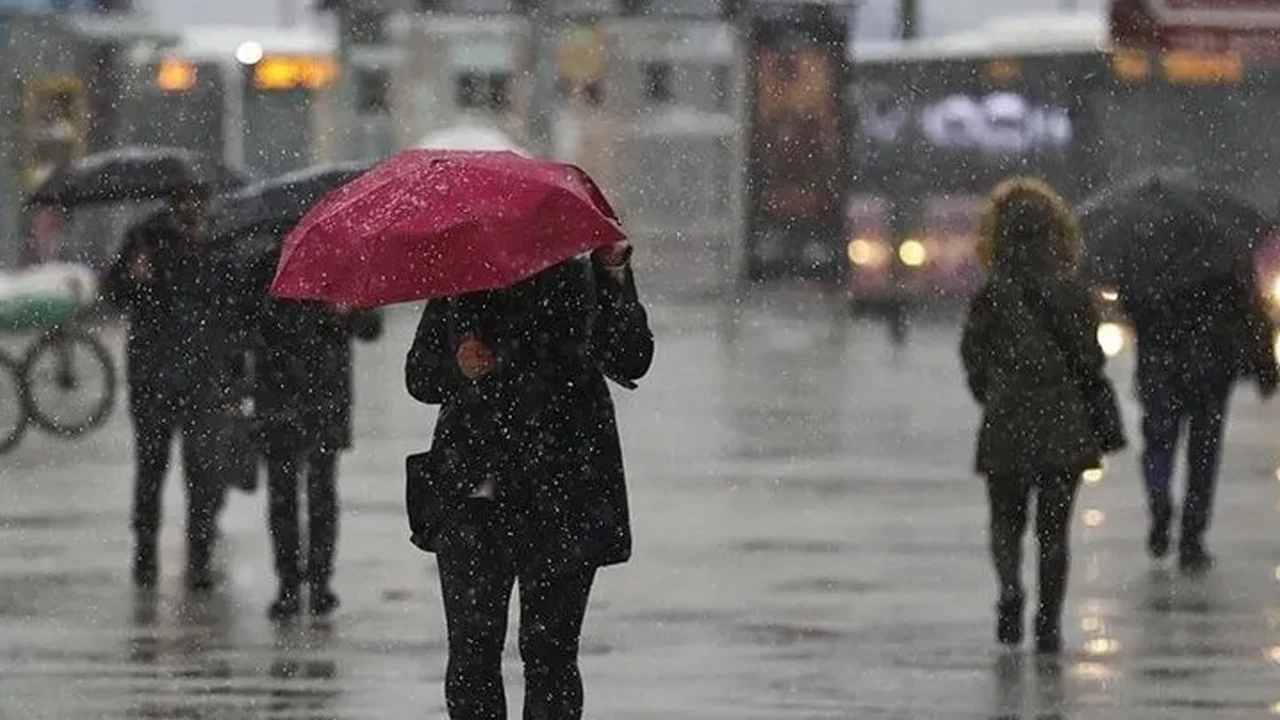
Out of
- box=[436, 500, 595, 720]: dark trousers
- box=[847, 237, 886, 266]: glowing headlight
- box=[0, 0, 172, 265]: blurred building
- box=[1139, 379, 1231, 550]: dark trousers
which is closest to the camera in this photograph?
box=[436, 500, 595, 720]: dark trousers

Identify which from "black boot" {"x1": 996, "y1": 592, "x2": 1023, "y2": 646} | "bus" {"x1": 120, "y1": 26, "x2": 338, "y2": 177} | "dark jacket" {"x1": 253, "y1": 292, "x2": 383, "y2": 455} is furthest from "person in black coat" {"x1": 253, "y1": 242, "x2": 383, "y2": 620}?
"bus" {"x1": 120, "y1": 26, "x2": 338, "y2": 177}

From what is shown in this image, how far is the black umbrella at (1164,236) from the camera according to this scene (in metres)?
15.7

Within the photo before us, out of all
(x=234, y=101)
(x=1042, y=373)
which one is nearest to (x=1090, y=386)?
(x=1042, y=373)

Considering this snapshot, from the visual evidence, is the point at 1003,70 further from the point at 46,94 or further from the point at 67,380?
the point at 67,380

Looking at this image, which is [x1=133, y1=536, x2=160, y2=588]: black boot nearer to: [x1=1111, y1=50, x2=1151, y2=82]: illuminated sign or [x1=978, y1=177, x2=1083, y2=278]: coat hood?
[x1=978, y1=177, x2=1083, y2=278]: coat hood

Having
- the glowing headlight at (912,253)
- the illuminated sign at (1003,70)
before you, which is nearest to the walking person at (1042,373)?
the glowing headlight at (912,253)

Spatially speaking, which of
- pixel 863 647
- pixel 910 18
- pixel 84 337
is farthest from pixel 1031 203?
pixel 910 18

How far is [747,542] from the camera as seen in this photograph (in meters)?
16.5

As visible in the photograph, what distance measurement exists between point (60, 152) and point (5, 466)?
82.7ft

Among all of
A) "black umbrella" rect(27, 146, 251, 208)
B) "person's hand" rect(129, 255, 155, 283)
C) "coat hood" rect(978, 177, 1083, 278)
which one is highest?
"coat hood" rect(978, 177, 1083, 278)

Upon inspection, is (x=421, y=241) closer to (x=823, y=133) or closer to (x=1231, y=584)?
(x=1231, y=584)

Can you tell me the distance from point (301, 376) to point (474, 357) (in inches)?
196

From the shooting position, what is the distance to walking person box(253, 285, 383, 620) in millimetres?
13422

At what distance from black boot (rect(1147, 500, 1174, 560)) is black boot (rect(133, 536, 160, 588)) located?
4.10 m
